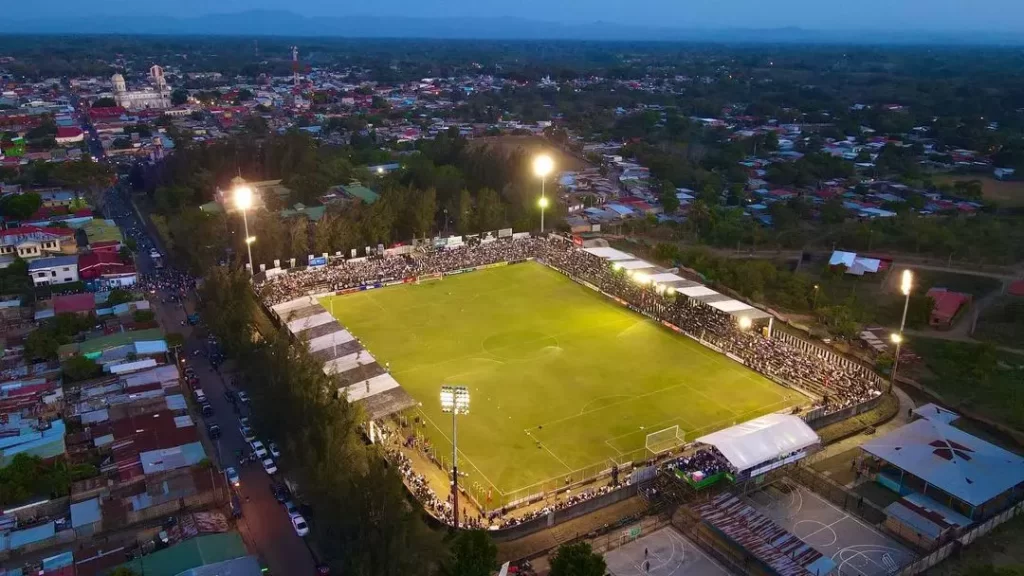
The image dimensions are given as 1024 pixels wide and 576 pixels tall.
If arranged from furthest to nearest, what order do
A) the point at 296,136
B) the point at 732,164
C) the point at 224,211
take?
the point at 732,164
the point at 296,136
the point at 224,211

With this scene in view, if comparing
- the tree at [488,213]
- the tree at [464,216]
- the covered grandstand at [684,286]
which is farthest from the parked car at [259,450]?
the tree at [488,213]

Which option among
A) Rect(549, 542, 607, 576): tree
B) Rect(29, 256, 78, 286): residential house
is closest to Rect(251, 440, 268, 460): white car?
Rect(549, 542, 607, 576): tree

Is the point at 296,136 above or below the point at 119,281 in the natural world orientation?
above

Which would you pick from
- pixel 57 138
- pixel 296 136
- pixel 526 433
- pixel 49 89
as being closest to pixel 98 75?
pixel 49 89

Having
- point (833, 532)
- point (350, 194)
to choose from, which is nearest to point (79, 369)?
point (833, 532)

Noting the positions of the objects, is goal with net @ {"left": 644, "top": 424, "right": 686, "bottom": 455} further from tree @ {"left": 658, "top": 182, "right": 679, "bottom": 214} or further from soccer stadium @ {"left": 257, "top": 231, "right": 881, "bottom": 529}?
tree @ {"left": 658, "top": 182, "right": 679, "bottom": 214}

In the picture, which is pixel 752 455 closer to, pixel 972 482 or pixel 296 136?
pixel 972 482
